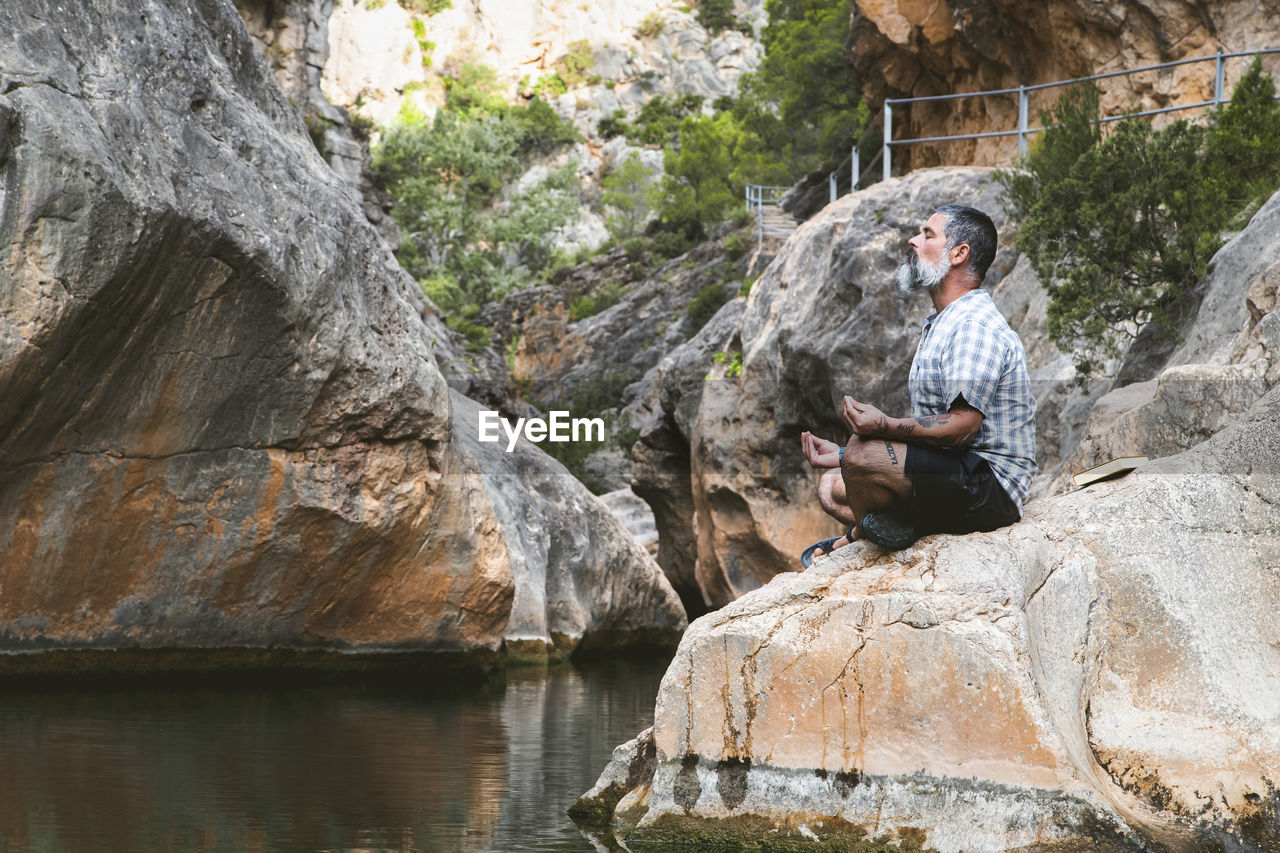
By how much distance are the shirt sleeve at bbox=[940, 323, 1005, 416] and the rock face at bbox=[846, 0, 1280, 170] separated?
11.9m

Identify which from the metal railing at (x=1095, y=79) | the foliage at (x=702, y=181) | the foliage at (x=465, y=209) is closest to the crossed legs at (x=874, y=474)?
the metal railing at (x=1095, y=79)

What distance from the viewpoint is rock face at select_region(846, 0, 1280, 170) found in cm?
1778

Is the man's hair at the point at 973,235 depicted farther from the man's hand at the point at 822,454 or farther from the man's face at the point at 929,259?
the man's hand at the point at 822,454

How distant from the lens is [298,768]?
743cm

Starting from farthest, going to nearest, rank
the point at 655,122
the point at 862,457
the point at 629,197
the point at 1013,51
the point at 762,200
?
the point at 655,122, the point at 629,197, the point at 762,200, the point at 1013,51, the point at 862,457

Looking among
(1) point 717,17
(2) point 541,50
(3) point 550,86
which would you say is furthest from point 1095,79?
(1) point 717,17

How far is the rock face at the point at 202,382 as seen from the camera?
364 inches

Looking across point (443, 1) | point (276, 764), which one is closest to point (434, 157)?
point (443, 1)

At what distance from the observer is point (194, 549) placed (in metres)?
11.7

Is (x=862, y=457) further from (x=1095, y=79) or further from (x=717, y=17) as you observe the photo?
(x=717, y=17)

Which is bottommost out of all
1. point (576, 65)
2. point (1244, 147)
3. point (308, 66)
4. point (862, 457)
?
point (862, 457)

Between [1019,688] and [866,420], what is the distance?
1149 millimetres

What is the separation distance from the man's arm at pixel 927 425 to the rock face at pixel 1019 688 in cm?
54

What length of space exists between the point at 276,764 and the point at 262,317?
4767 millimetres
